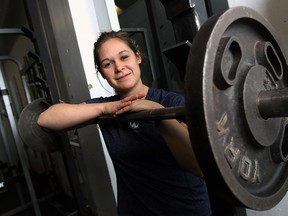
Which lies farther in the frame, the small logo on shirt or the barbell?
the small logo on shirt

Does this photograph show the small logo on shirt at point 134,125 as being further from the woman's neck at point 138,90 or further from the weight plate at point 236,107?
the weight plate at point 236,107

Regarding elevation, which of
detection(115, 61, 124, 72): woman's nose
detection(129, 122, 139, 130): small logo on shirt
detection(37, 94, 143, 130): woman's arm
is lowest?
detection(129, 122, 139, 130): small logo on shirt

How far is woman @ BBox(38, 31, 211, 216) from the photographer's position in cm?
81

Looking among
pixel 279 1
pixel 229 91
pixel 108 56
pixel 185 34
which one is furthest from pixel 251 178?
pixel 279 1

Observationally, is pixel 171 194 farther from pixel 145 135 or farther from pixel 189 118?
pixel 189 118

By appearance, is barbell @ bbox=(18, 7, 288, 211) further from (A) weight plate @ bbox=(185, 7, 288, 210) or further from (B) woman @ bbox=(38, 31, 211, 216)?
(B) woman @ bbox=(38, 31, 211, 216)

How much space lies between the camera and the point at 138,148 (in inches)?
32.2

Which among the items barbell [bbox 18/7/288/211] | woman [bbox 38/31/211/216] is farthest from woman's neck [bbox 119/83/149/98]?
barbell [bbox 18/7/288/211]

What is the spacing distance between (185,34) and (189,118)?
379 millimetres

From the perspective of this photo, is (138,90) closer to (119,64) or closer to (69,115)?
(119,64)

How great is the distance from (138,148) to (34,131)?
0.55 metres

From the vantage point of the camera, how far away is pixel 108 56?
0.85m

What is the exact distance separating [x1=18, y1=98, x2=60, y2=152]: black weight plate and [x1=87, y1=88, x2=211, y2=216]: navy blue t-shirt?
40cm

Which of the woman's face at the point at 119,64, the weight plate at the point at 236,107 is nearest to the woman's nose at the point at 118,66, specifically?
the woman's face at the point at 119,64
